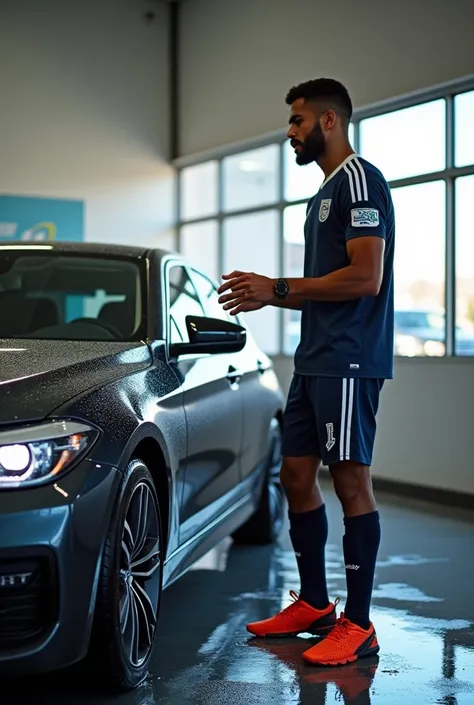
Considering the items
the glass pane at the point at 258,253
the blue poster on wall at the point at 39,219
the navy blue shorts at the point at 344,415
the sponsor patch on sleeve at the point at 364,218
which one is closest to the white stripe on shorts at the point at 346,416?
the navy blue shorts at the point at 344,415

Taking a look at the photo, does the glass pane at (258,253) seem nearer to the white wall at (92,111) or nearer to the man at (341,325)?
the white wall at (92,111)

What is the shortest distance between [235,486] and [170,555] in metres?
1.01

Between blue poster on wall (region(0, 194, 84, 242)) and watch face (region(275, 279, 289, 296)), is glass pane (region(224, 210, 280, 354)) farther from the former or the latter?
watch face (region(275, 279, 289, 296))

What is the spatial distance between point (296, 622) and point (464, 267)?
465 cm

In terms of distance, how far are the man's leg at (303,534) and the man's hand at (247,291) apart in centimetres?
41

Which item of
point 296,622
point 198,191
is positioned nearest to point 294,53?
point 198,191

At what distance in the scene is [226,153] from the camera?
11.3 metres

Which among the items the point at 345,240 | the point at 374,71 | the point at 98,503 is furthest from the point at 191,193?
the point at 98,503

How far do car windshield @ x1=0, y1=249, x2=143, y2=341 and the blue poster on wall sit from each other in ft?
22.1

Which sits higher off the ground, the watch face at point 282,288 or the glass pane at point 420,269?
the glass pane at point 420,269

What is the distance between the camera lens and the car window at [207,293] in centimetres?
445

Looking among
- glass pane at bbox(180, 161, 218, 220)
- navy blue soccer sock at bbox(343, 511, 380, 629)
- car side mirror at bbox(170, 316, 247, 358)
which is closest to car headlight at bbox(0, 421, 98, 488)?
car side mirror at bbox(170, 316, 247, 358)

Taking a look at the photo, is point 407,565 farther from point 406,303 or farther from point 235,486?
point 406,303

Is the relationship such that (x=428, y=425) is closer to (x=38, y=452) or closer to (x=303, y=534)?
(x=303, y=534)
